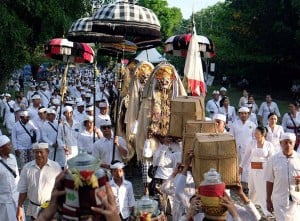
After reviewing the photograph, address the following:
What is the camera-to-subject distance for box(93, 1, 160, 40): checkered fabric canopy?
25.5 ft

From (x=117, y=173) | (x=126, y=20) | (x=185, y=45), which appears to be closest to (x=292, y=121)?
(x=185, y=45)

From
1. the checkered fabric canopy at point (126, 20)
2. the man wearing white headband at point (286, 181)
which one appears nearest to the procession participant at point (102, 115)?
the checkered fabric canopy at point (126, 20)

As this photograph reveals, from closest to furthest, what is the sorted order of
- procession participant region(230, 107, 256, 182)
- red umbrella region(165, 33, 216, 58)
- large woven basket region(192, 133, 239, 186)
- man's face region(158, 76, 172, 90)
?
large woven basket region(192, 133, 239, 186)
man's face region(158, 76, 172, 90)
procession participant region(230, 107, 256, 182)
red umbrella region(165, 33, 216, 58)

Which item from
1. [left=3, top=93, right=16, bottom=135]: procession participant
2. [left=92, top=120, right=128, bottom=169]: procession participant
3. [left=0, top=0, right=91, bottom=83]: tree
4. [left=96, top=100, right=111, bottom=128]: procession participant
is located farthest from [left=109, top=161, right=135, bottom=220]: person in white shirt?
[left=0, top=0, right=91, bottom=83]: tree

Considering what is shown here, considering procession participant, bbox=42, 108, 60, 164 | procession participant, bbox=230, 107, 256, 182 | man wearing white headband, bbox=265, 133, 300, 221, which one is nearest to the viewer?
man wearing white headband, bbox=265, 133, 300, 221

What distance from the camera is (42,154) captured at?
22.6 feet

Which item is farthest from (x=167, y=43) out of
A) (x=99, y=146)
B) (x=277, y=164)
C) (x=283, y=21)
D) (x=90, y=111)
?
(x=283, y=21)

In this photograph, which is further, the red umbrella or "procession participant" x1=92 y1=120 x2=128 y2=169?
the red umbrella

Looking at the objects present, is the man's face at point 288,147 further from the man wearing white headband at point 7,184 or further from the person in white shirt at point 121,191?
the man wearing white headband at point 7,184

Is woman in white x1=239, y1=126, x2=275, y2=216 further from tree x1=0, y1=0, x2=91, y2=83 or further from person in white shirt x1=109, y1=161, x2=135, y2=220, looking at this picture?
tree x1=0, y1=0, x2=91, y2=83

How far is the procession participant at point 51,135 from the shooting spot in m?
10.7

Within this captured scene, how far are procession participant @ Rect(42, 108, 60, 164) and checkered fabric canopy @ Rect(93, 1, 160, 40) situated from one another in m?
3.52

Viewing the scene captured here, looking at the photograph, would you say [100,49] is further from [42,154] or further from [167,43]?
[42,154]

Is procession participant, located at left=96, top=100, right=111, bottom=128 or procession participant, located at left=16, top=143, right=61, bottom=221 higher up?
procession participant, located at left=96, top=100, right=111, bottom=128
